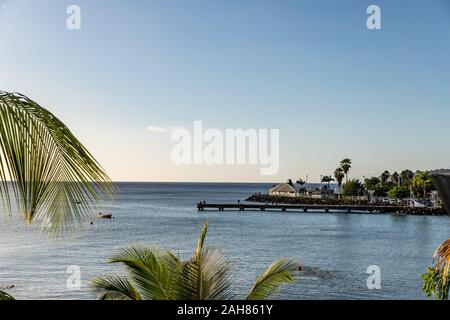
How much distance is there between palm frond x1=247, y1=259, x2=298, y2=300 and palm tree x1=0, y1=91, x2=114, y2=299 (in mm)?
1460

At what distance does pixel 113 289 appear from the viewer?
2506 millimetres

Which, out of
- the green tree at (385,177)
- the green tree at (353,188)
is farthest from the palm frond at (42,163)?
the green tree at (385,177)

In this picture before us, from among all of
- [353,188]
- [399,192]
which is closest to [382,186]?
[353,188]

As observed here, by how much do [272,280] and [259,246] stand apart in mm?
22555

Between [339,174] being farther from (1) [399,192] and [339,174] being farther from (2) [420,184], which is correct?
(2) [420,184]

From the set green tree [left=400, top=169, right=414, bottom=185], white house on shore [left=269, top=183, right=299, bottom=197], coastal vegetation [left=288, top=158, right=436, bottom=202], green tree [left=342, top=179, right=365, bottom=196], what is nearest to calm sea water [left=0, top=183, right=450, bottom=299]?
coastal vegetation [left=288, top=158, right=436, bottom=202]

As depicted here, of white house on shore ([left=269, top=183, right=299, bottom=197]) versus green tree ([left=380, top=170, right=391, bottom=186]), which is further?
green tree ([left=380, top=170, right=391, bottom=186])

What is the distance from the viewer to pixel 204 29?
16.9 feet

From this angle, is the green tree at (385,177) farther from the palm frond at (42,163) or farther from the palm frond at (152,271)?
the palm frond at (42,163)

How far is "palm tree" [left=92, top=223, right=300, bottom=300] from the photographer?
2502 mm

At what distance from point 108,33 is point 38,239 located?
63.2ft

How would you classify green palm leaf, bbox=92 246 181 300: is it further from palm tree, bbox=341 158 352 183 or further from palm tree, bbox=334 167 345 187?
palm tree, bbox=334 167 345 187
